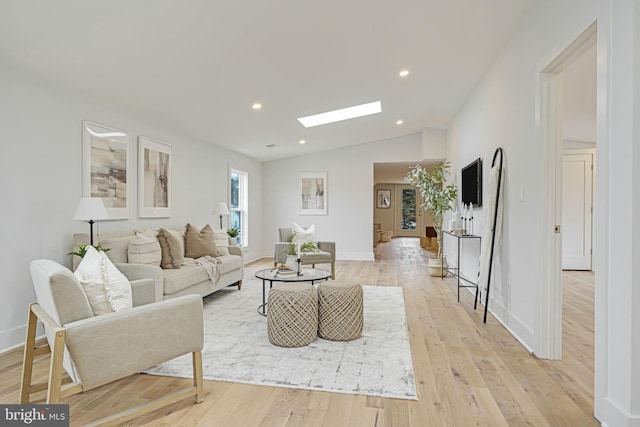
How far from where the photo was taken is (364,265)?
7.41 m

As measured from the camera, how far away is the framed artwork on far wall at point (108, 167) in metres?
3.64

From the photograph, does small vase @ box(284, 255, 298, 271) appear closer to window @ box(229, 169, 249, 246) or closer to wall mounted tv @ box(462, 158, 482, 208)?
wall mounted tv @ box(462, 158, 482, 208)

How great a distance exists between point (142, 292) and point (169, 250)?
1326 mm

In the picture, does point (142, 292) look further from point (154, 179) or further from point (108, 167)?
point (154, 179)

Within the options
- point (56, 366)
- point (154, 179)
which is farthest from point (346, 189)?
point (56, 366)

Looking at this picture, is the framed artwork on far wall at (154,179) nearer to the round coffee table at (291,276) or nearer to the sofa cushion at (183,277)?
the sofa cushion at (183,277)

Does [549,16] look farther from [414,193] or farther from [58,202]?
[414,193]

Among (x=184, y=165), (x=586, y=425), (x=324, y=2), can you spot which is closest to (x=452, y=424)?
(x=586, y=425)

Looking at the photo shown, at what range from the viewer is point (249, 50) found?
3.22 m

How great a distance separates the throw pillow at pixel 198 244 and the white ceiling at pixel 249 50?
1.55 meters

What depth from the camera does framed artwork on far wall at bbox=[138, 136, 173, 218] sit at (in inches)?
176

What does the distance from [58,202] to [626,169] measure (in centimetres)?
425

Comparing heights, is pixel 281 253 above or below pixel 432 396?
above

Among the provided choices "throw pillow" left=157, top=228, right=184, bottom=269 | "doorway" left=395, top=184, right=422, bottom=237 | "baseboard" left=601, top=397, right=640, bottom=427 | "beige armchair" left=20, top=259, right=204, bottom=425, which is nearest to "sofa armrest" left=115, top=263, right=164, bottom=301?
"throw pillow" left=157, top=228, right=184, bottom=269
